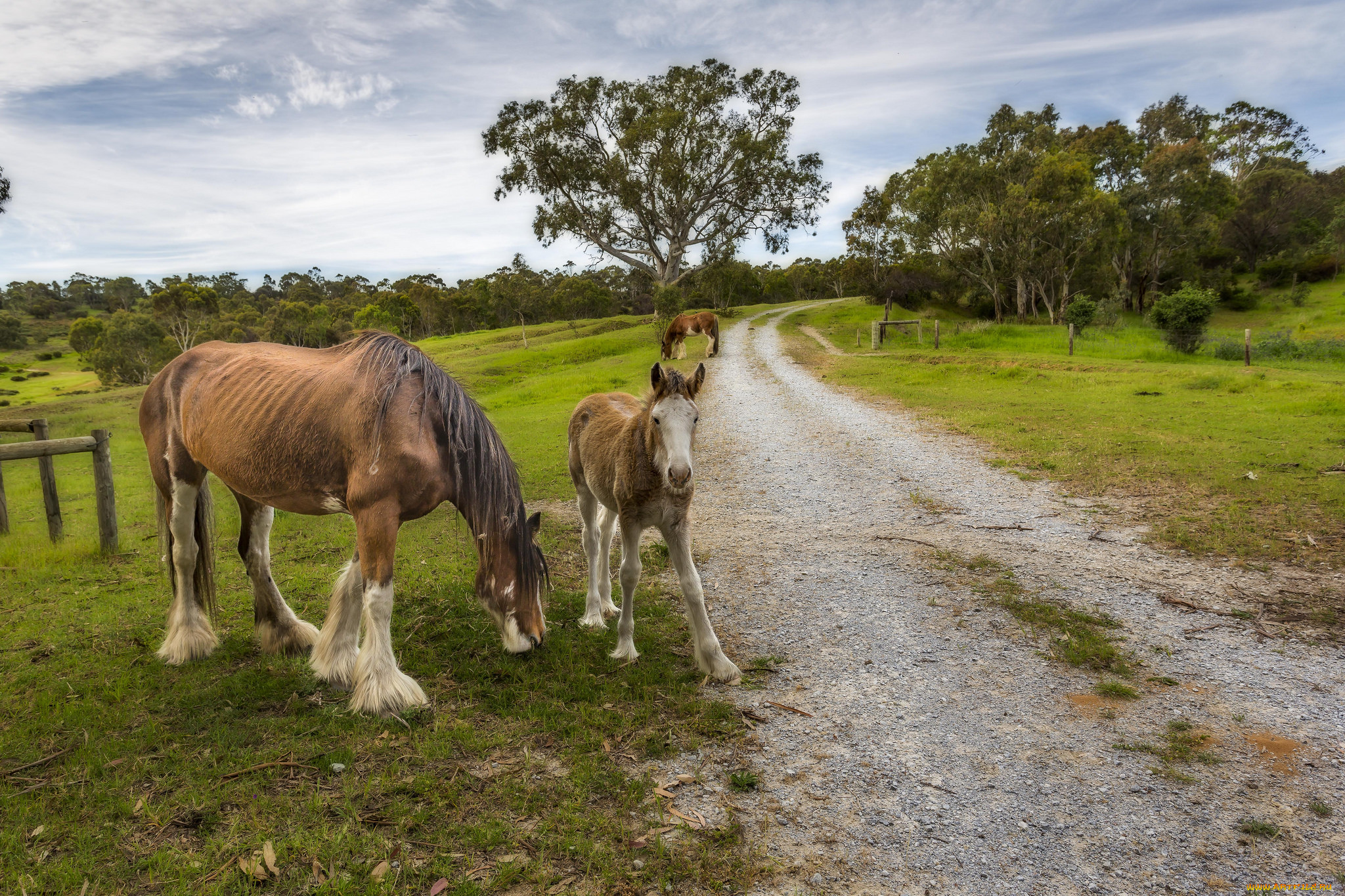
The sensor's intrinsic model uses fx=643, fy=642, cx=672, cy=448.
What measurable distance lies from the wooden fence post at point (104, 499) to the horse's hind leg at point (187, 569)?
3.45 meters

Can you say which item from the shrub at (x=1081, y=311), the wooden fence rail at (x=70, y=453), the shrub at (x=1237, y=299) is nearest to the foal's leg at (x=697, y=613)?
the wooden fence rail at (x=70, y=453)

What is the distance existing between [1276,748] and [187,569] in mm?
7839

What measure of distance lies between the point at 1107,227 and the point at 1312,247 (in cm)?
2528

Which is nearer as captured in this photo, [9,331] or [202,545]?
[202,545]

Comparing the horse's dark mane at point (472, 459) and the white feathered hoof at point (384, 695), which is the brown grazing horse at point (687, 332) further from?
the white feathered hoof at point (384, 695)

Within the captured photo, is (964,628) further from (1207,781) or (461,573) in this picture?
(461,573)

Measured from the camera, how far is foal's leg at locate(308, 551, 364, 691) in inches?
185

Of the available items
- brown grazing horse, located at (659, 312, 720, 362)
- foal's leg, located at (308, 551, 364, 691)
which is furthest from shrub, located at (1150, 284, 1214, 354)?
foal's leg, located at (308, 551, 364, 691)

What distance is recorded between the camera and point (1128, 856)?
9.92ft

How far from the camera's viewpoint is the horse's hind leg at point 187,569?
5.27 meters

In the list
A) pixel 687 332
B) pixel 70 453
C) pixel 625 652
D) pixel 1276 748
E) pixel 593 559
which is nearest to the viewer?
pixel 1276 748

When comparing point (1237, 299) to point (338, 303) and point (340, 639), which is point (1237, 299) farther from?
point (338, 303)

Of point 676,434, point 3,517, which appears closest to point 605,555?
point 676,434

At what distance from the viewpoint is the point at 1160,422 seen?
1297cm
